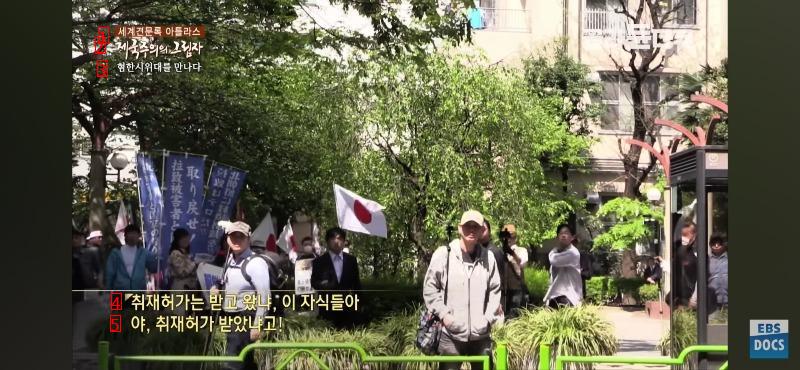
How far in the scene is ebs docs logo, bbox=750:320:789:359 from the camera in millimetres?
8656

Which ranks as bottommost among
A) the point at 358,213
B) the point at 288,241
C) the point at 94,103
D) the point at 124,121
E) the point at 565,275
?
the point at 565,275

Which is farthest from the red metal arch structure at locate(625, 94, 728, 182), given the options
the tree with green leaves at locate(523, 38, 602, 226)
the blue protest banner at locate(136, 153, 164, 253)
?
the blue protest banner at locate(136, 153, 164, 253)

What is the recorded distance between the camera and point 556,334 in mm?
8773

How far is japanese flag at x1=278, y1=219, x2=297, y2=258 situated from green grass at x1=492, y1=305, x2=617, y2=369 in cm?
139

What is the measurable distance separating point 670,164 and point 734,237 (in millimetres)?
625

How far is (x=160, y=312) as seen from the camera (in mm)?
8680

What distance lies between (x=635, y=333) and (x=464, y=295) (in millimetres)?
1121

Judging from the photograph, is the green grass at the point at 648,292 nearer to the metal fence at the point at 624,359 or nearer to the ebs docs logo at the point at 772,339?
the metal fence at the point at 624,359

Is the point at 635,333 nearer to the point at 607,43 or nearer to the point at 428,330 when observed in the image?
the point at 428,330

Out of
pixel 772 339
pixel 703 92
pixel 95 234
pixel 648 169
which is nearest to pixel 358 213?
pixel 95 234

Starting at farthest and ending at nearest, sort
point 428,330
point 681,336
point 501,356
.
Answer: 1. point 681,336
2. point 428,330
3. point 501,356

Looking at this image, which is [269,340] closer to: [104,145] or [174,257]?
[174,257]

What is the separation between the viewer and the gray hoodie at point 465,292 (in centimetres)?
870

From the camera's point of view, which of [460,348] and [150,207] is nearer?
[150,207]
